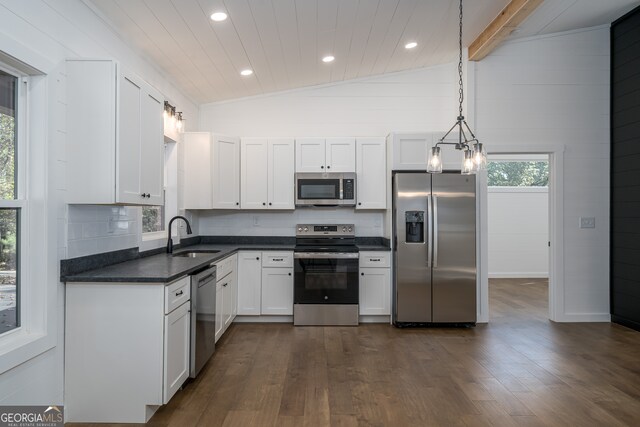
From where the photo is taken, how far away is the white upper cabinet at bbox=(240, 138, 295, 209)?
464 cm

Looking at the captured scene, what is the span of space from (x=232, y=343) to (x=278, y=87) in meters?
3.01

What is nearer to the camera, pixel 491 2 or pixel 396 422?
pixel 396 422

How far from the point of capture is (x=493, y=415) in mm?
2365

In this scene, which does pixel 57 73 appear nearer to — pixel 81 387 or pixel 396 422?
pixel 81 387

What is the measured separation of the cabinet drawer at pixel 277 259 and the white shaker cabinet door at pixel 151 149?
1.69 meters

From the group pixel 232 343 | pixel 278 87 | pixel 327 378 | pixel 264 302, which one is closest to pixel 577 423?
pixel 327 378

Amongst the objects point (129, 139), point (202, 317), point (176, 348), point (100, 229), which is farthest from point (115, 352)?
point (129, 139)

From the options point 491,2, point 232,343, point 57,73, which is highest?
point 491,2

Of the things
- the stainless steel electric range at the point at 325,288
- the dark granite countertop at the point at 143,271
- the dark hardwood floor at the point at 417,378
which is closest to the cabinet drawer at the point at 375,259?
the stainless steel electric range at the point at 325,288

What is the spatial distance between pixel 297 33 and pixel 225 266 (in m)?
2.24

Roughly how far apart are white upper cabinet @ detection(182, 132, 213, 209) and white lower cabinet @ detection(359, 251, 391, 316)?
190 centimetres

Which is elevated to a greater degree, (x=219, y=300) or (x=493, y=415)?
(x=219, y=300)

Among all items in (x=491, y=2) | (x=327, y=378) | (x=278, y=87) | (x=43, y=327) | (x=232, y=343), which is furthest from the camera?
(x=278, y=87)

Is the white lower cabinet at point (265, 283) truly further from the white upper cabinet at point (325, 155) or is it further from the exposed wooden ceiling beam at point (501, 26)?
the exposed wooden ceiling beam at point (501, 26)
